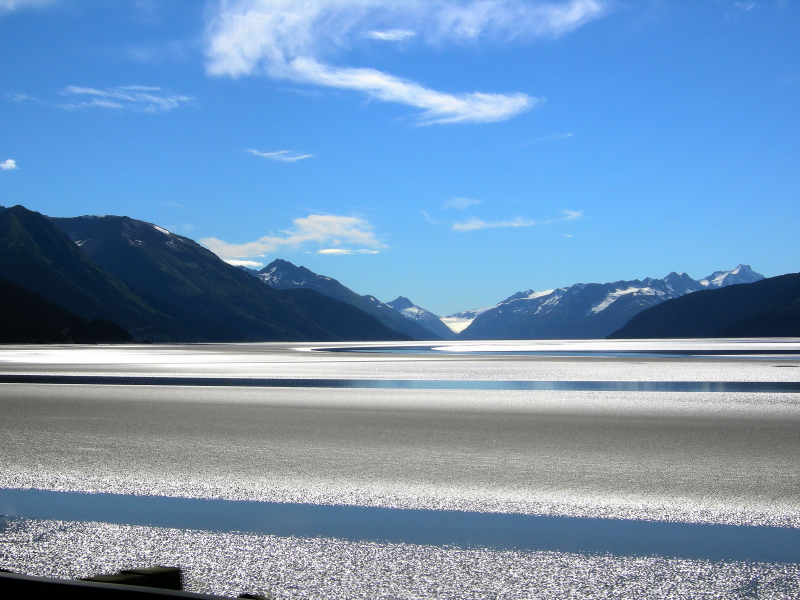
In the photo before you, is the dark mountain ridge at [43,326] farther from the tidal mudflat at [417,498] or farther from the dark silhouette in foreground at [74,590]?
the dark silhouette in foreground at [74,590]

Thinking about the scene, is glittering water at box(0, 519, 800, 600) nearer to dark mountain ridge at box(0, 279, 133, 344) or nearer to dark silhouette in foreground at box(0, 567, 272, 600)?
dark silhouette in foreground at box(0, 567, 272, 600)

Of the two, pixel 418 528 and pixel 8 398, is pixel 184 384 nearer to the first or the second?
pixel 8 398

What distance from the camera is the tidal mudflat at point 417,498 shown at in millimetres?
5793

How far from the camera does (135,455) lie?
11.5 metres

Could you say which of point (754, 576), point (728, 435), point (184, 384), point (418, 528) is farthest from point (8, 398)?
point (754, 576)

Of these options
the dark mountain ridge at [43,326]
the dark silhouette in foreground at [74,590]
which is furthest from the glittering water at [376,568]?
the dark mountain ridge at [43,326]

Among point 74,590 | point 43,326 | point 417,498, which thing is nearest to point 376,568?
point 417,498

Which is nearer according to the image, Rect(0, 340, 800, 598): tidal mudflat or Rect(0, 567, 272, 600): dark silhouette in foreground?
Rect(0, 567, 272, 600): dark silhouette in foreground

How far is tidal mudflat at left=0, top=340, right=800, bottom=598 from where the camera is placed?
228 inches

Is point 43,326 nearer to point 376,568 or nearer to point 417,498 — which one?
point 417,498

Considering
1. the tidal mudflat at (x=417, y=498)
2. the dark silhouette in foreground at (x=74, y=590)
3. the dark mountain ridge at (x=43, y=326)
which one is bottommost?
the tidal mudflat at (x=417, y=498)

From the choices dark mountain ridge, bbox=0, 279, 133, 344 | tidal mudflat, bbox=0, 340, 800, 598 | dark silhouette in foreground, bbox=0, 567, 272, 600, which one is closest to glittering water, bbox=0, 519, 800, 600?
tidal mudflat, bbox=0, 340, 800, 598

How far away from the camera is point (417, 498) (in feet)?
28.3

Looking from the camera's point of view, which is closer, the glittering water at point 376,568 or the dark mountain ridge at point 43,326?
the glittering water at point 376,568
